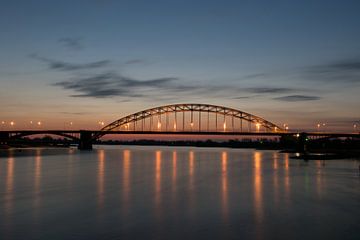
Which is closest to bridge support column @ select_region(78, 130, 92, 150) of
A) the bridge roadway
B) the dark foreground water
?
the bridge roadway

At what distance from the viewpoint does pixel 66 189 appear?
20.7 m

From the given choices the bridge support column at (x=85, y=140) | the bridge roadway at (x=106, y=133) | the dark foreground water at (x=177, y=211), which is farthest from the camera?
the bridge support column at (x=85, y=140)

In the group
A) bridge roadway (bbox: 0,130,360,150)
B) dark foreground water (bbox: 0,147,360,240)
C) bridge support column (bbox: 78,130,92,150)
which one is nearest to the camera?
dark foreground water (bbox: 0,147,360,240)

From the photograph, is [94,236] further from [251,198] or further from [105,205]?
[251,198]

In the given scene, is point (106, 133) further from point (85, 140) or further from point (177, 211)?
point (177, 211)

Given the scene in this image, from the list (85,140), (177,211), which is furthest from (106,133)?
(177,211)

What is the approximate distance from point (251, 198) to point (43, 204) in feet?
27.5

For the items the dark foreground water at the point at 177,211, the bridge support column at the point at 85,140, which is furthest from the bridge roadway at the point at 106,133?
the dark foreground water at the point at 177,211

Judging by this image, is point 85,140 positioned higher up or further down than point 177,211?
higher up

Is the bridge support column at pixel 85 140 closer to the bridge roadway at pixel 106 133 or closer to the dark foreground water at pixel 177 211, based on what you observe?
the bridge roadway at pixel 106 133

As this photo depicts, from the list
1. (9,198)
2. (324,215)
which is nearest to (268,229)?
(324,215)

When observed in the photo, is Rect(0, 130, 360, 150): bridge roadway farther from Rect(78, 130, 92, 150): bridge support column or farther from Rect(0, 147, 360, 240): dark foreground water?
Rect(0, 147, 360, 240): dark foreground water

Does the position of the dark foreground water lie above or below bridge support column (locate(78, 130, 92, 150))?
below

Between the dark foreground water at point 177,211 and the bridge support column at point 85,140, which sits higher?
the bridge support column at point 85,140
